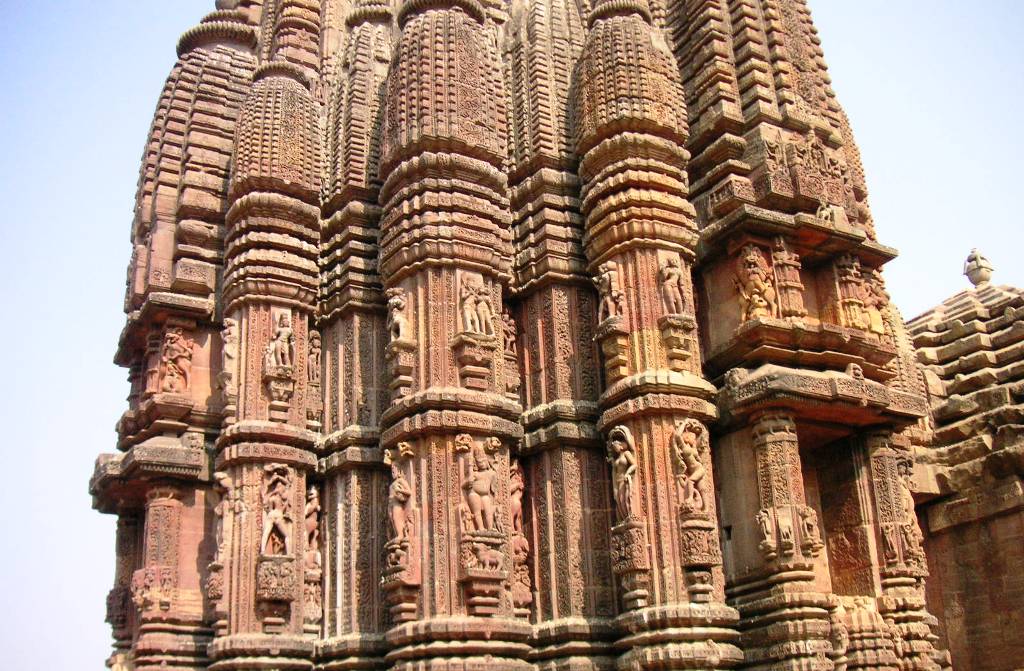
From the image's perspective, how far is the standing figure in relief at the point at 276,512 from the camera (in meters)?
13.8

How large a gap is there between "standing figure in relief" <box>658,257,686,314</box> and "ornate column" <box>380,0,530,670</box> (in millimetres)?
2119

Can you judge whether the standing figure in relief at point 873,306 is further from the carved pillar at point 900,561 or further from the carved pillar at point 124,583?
the carved pillar at point 124,583

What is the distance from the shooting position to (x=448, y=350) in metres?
13.4

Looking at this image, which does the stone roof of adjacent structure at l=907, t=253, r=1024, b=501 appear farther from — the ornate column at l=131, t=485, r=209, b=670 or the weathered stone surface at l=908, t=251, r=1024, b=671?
the ornate column at l=131, t=485, r=209, b=670

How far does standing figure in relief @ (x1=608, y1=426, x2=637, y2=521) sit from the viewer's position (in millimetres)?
12867

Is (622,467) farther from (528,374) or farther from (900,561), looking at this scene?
(900,561)

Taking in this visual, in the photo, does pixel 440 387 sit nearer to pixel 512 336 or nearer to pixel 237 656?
pixel 512 336

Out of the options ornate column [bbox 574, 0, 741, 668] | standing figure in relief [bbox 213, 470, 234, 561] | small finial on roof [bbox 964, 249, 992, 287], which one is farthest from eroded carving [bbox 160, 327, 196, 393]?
small finial on roof [bbox 964, 249, 992, 287]

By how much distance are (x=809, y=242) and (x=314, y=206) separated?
22.5ft

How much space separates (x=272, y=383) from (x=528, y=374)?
3.36 m

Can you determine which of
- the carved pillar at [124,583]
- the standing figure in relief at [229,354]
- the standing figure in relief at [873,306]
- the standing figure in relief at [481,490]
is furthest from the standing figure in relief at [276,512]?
the standing figure in relief at [873,306]

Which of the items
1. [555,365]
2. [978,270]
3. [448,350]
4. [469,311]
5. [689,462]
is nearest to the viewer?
[689,462]

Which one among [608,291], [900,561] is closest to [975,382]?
[900,561]

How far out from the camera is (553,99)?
15.9 meters
